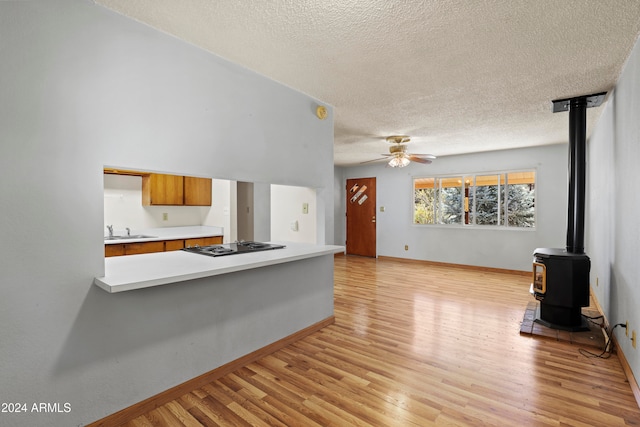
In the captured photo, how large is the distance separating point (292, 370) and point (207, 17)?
97.1 inches

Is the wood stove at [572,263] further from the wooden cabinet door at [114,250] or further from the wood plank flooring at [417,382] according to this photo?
the wooden cabinet door at [114,250]

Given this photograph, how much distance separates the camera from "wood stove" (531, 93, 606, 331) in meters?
3.06

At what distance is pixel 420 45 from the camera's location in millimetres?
2121

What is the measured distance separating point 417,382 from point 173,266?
188cm

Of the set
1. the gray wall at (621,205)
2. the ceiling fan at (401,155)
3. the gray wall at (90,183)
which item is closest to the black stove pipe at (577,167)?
the gray wall at (621,205)

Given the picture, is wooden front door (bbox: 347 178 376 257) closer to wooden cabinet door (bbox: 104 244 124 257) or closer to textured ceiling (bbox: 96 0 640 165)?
textured ceiling (bbox: 96 0 640 165)

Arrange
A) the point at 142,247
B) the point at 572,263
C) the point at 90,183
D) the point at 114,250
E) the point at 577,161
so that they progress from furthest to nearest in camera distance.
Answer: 1. the point at 142,247
2. the point at 114,250
3. the point at 577,161
4. the point at 572,263
5. the point at 90,183

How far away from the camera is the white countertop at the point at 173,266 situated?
163 centimetres

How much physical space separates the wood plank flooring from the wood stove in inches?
14.7

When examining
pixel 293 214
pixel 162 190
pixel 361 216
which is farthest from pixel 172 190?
pixel 361 216

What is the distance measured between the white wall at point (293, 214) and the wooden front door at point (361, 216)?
3997mm

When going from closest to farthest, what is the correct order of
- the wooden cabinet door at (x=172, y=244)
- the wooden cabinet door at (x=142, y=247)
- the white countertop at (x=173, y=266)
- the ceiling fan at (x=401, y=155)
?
the white countertop at (x=173, y=266) < the wooden cabinet door at (x=142, y=247) < the wooden cabinet door at (x=172, y=244) < the ceiling fan at (x=401, y=155)

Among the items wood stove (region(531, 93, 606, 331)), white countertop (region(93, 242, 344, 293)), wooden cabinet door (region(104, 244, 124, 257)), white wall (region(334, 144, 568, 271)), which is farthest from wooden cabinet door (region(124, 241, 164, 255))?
white wall (region(334, 144, 568, 271))

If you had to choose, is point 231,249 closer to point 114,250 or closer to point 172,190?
point 114,250
